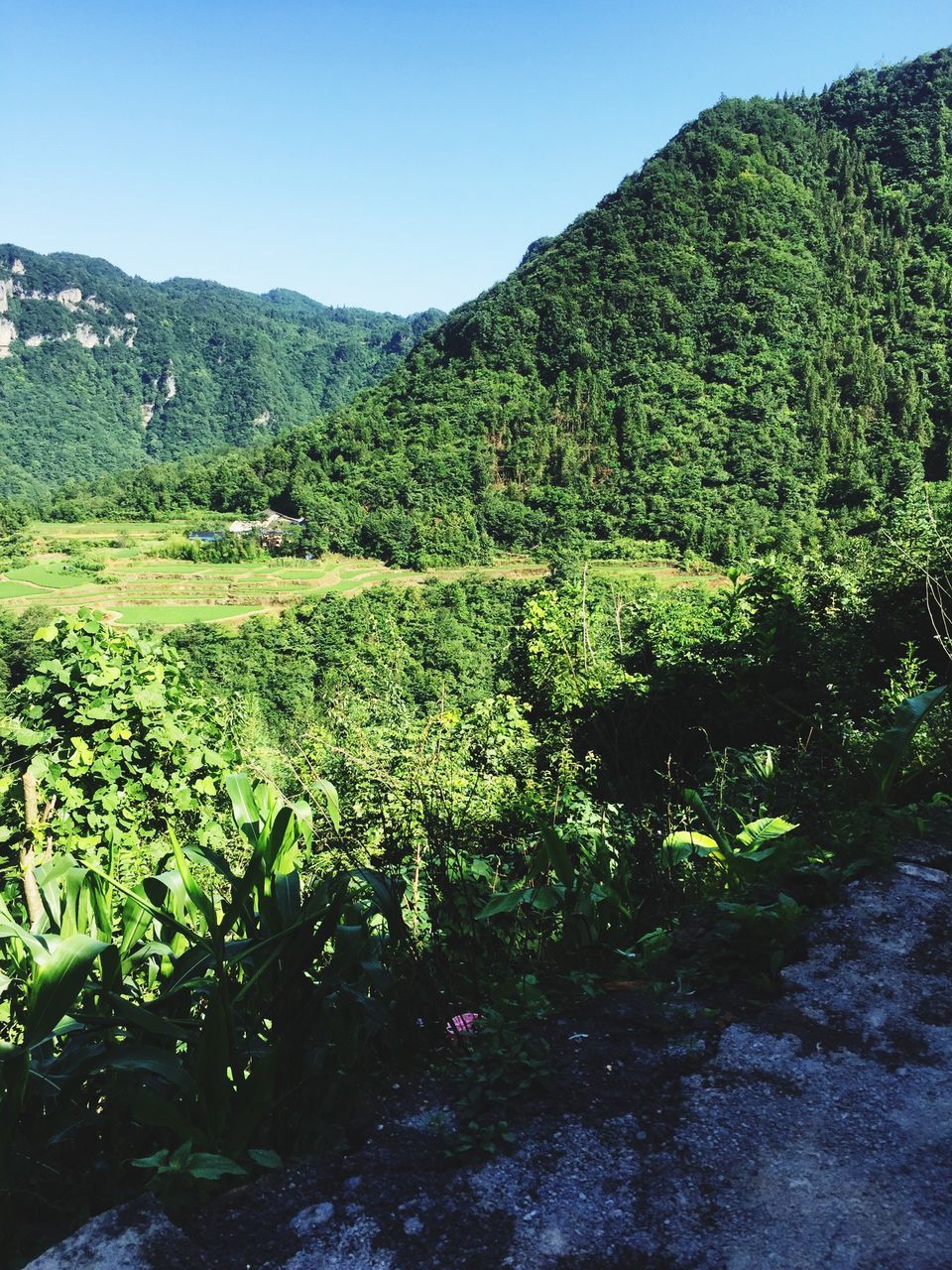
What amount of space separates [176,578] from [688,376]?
137ft

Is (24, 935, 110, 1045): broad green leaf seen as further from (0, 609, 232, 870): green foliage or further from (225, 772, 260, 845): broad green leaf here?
(0, 609, 232, 870): green foliage

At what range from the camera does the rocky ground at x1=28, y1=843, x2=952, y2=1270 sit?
3.46 feet

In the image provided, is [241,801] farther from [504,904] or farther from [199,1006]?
[504,904]

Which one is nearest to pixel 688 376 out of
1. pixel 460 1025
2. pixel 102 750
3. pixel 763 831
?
pixel 102 750

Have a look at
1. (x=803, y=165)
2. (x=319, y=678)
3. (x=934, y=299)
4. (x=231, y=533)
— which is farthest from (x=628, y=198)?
(x=319, y=678)

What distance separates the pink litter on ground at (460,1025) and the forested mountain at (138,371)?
12397 cm

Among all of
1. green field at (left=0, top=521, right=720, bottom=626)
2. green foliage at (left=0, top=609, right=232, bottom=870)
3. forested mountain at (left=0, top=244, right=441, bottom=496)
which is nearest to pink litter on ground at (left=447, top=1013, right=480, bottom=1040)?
green foliage at (left=0, top=609, right=232, bottom=870)

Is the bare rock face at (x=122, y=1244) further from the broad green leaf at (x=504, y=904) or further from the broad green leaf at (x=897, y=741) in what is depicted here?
the broad green leaf at (x=897, y=741)

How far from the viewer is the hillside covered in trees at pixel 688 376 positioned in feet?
172

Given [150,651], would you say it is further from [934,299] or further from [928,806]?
[934,299]

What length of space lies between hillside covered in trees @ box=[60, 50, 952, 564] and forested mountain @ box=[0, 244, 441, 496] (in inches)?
2304

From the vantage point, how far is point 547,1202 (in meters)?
1.13

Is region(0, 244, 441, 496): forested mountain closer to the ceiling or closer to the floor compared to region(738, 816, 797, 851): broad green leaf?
closer to the ceiling

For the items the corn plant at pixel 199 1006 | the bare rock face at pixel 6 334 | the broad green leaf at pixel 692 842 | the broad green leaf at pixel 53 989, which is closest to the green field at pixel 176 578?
the broad green leaf at pixel 692 842
